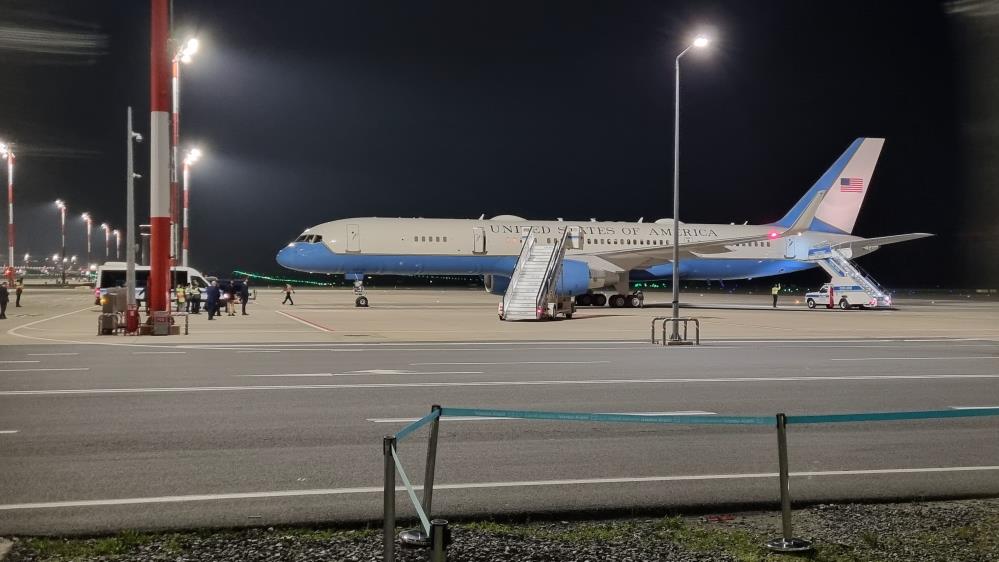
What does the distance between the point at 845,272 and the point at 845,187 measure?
8.10 m

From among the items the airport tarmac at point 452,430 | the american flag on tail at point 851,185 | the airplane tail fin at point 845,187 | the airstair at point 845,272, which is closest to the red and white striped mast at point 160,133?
the airport tarmac at point 452,430

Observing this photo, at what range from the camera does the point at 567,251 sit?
5056cm

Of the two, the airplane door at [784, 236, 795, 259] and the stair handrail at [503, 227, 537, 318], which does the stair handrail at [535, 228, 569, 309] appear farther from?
the airplane door at [784, 236, 795, 259]

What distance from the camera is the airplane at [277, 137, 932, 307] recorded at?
4634 cm

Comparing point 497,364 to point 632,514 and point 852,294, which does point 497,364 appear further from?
point 852,294

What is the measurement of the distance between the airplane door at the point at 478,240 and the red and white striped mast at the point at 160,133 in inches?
926

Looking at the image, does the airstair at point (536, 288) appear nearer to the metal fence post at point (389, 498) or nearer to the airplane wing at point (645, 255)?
the airplane wing at point (645, 255)

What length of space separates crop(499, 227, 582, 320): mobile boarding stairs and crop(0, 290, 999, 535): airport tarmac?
12.4 m

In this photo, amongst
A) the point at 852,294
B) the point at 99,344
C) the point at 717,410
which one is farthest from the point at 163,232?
the point at 852,294

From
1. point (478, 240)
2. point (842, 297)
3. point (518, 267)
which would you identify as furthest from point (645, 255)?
point (842, 297)

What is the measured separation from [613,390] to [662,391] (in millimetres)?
785

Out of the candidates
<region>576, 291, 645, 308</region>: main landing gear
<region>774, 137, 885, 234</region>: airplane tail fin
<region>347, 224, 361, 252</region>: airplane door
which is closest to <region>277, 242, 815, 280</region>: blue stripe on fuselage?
<region>347, 224, 361, 252</region>: airplane door

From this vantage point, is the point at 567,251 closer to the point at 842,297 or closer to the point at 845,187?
the point at 842,297

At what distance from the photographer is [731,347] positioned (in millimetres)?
24266
